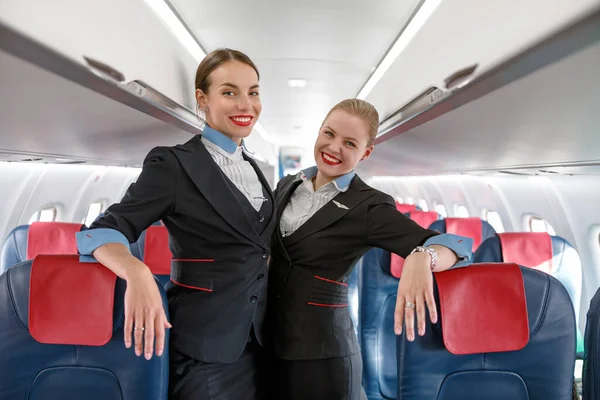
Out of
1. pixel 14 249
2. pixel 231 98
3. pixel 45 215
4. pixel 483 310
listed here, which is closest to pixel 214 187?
pixel 231 98

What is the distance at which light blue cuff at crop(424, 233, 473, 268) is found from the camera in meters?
1.49

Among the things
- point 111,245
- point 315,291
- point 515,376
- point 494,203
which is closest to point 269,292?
point 315,291

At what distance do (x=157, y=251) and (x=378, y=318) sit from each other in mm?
1726

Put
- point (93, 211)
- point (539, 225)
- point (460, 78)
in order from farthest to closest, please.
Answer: point (93, 211)
point (539, 225)
point (460, 78)

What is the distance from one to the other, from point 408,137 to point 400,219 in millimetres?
2627

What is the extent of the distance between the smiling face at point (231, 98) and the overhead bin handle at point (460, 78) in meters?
0.96

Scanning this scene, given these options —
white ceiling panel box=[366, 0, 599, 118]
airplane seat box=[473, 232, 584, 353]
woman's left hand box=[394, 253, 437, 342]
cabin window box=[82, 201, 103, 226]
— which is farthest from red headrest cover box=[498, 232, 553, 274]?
cabin window box=[82, 201, 103, 226]

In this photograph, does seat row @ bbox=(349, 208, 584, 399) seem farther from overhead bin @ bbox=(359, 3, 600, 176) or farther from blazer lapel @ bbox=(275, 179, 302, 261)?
blazer lapel @ bbox=(275, 179, 302, 261)

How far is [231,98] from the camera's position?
5.49 feet

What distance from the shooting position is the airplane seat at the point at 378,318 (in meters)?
3.37

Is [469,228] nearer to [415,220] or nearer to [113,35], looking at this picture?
[415,220]

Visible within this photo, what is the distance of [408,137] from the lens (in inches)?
161

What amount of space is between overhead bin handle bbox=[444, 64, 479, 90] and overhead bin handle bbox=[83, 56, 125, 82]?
152 centimetres

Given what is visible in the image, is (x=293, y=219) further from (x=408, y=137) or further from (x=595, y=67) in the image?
(x=408, y=137)
